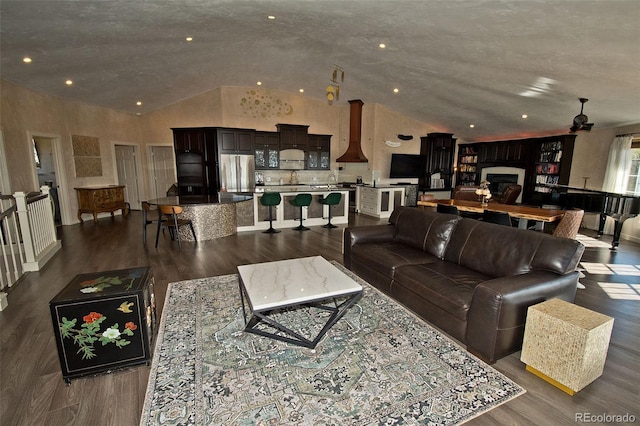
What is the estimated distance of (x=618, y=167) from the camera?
267 inches

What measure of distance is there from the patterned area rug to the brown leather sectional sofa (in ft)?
0.75

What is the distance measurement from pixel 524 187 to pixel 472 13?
7.70 m

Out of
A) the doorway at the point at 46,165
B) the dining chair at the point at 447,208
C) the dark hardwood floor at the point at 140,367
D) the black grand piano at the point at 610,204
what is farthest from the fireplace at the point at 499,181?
the doorway at the point at 46,165

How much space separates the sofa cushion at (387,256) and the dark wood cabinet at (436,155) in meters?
7.54

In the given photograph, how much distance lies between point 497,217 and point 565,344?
3.19m

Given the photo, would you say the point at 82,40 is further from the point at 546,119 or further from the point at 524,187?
the point at 524,187

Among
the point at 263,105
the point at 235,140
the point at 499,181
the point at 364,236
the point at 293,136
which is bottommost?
the point at 364,236

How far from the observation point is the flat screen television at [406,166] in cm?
1015

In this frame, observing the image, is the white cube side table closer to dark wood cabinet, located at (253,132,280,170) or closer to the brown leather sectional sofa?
the brown leather sectional sofa

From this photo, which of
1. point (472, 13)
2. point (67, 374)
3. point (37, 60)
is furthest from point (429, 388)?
point (37, 60)

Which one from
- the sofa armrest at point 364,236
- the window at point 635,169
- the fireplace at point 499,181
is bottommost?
the sofa armrest at point 364,236

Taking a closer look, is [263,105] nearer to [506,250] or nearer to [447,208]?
[447,208]

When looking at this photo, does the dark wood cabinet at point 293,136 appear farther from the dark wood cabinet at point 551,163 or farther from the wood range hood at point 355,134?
the dark wood cabinet at point 551,163

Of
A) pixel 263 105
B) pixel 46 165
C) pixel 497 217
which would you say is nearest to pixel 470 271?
pixel 497 217
